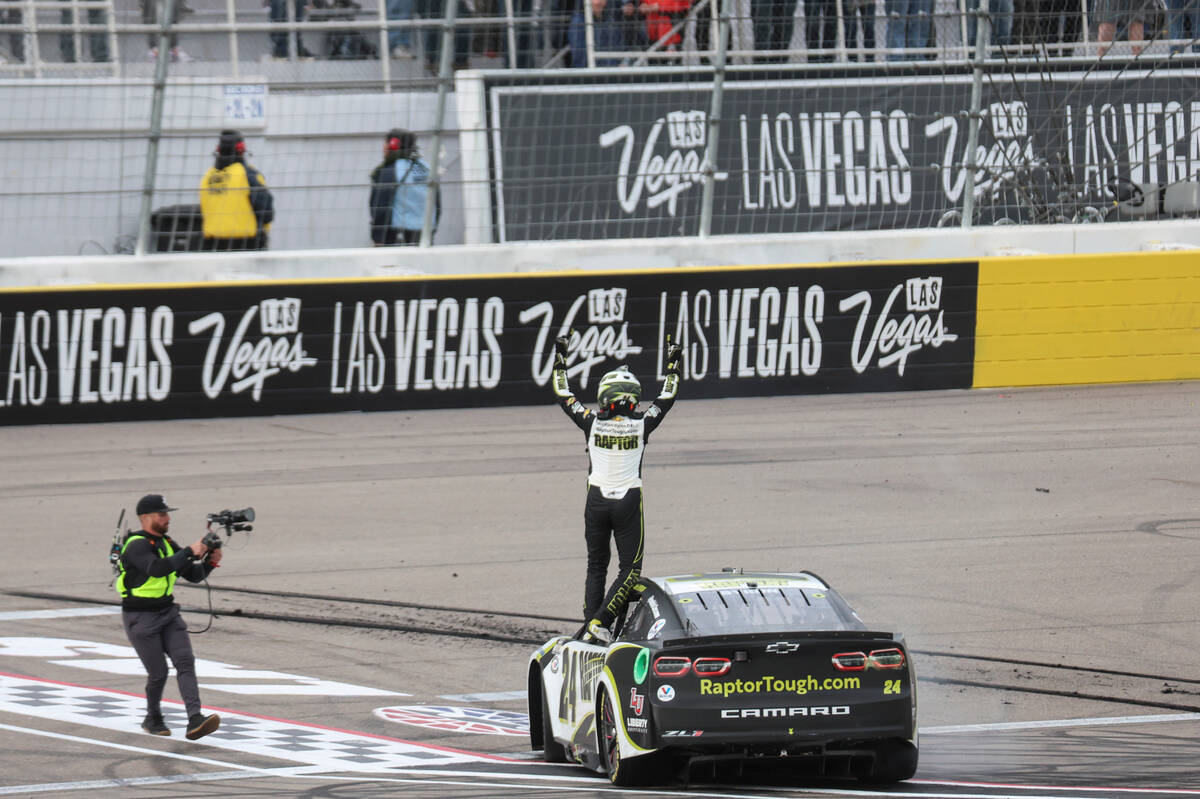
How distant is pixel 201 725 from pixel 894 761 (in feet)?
11.8

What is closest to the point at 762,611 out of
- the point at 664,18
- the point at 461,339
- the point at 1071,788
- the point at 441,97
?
the point at 1071,788

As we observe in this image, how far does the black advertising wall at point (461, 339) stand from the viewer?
16.5 metres

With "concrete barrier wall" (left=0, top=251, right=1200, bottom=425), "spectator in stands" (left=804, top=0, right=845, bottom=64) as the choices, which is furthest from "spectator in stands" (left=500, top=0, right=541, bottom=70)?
"spectator in stands" (left=804, top=0, right=845, bottom=64)

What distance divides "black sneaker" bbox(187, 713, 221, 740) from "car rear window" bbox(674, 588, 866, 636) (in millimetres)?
2622

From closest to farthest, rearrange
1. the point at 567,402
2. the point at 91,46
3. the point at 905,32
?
the point at 567,402
the point at 91,46
the point at 905,32

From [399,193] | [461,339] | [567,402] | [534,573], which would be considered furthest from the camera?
[399,193]

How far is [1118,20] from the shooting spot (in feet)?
60.8

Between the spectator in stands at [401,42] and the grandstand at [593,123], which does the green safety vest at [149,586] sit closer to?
the grandstand at [593,123]

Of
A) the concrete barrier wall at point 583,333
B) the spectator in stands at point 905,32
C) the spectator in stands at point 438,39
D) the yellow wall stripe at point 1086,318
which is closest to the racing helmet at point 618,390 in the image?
the concrete barrier wall at point 583,333

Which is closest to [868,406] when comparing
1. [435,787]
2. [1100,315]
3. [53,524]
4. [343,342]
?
[1100,315]

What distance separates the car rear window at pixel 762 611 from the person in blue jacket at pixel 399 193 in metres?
10.3

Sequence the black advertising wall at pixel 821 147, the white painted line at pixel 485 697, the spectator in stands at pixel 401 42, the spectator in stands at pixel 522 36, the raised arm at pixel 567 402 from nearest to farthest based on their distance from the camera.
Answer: the white painted line at pixel 485 697 → the raised arm at pixel 567 402 → the spectator in stands at pixel 401 42 → the spectator in stands at pixel 522 36 → the black advertising wall at pixel 821 147

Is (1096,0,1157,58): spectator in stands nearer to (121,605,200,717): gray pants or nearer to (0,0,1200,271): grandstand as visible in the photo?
(0,0,1200,271): grandstand

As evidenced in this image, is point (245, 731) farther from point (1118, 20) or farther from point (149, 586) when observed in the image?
point (1118, 20)
